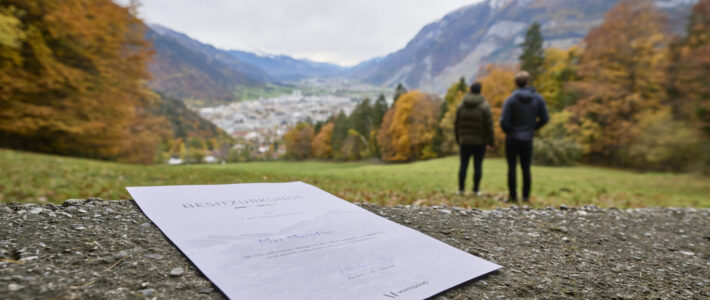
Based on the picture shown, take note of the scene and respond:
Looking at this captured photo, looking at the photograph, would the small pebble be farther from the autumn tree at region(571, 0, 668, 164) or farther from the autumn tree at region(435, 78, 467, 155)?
the autumn tree at region(435, 78, 467, 155)

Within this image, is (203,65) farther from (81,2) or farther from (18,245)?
(18,245)

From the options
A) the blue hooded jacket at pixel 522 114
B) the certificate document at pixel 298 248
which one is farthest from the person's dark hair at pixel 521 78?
the certificate document at pixel 298 248

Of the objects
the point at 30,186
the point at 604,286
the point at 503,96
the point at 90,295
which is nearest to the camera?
the point at 90,295

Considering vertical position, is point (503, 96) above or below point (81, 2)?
below

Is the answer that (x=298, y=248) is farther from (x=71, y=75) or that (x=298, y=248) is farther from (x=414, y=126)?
(x=414, y=126)

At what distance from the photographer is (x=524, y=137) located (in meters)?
4.66

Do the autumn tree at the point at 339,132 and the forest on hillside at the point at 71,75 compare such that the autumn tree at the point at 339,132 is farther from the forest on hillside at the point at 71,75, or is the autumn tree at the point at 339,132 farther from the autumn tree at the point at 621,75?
the forest on hillside at the point at 71,75

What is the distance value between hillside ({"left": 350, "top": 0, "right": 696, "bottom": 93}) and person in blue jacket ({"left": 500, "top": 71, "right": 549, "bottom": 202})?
304 feet

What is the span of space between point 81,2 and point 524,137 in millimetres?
12856

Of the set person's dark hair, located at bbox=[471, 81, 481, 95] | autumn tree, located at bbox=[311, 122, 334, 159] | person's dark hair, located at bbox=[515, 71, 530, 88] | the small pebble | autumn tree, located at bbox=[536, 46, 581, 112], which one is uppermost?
autumn tree, located at bbox=[536, 46, 581, 112]

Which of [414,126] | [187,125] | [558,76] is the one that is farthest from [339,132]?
[187,125]

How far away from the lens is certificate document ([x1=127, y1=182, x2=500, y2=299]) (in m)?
0.93

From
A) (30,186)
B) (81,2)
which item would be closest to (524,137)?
(30,186)

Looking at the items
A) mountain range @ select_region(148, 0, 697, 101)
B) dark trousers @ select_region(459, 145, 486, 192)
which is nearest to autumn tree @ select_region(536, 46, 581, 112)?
dark trousers @ select_region(459, 145, 486, 192)
